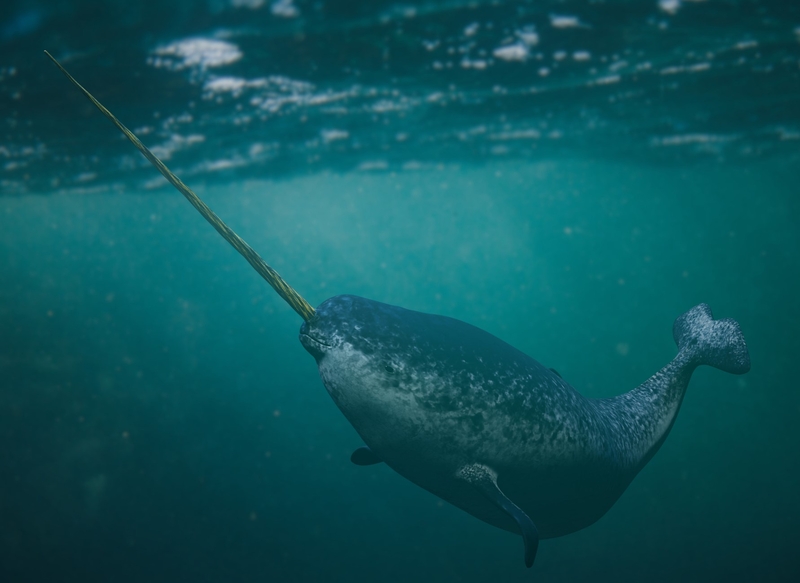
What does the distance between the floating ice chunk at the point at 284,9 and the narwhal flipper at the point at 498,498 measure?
8.03m

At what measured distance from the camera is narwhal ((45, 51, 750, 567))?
3.57 metres

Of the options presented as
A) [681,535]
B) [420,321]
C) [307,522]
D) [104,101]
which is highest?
[104,101]

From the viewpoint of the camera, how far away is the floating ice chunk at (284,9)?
7871mm

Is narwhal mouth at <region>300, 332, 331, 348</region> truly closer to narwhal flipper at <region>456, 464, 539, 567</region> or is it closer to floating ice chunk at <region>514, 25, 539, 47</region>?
narwhal flipper at <region>456, 464, 539, 567</region>

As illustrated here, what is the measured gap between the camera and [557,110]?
1652 centimetres

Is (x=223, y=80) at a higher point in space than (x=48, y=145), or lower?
higher

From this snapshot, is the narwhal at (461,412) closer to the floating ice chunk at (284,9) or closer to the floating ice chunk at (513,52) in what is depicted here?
the floating ice chunk at (284,9)

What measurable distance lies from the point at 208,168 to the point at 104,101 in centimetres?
1057

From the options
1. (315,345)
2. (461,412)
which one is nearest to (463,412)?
(461,412)

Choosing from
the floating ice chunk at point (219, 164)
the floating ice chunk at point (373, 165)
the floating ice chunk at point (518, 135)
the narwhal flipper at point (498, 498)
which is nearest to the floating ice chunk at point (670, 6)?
the narwhal flipper at point (498, 498)

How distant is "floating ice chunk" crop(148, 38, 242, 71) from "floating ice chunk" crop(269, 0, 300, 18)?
66.4 inches

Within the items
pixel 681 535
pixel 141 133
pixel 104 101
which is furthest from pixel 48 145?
pixel 681 535

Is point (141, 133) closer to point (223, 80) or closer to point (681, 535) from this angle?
point (223, 80)

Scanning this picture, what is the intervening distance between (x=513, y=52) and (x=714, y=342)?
8.10 meters
